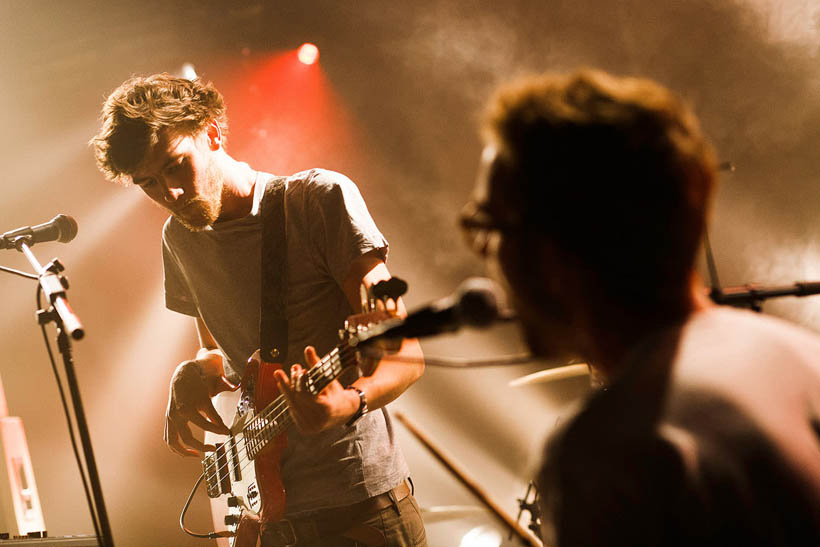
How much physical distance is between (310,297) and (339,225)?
318mm

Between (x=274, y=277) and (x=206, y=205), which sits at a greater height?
(x=206, y=205)

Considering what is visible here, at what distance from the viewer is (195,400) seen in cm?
273

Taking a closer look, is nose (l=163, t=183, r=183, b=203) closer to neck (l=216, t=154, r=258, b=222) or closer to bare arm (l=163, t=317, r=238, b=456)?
neck (l=216, t=154, r=258, b=222)

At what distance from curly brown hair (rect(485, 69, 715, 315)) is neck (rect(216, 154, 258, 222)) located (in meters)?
1.85

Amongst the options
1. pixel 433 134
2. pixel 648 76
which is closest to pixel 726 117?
pixel 648 76

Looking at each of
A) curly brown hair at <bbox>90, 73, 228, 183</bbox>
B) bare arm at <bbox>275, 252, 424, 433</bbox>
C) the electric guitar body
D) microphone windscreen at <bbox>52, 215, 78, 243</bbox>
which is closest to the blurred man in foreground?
bare arm at <bbox>275, 252, 424, 433</bbox>

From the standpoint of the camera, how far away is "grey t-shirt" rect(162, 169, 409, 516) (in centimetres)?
221

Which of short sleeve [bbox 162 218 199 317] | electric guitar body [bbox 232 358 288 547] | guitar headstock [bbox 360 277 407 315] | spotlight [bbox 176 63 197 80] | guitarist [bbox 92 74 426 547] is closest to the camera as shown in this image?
guitar headstock [bbox 360 277 407 315]

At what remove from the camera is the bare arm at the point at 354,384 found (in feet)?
6.21

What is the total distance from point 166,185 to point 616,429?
2.21 m

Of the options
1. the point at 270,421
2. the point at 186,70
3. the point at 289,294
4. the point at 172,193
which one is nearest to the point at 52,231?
the point at 172,193

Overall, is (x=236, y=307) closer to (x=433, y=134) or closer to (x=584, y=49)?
(x=433, y=134)

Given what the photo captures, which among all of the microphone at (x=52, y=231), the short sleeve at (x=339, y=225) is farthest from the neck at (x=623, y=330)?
the microphone at (x=52, y=231)

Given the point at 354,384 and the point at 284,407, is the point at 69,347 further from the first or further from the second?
the point at 354,384
